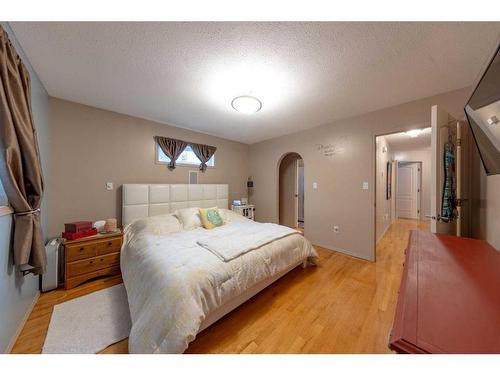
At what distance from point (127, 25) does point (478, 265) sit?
271 centimetres

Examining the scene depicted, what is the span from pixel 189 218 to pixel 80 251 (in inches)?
51.4

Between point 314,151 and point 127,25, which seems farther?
point 314,151

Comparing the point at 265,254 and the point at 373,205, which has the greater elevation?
the point at 373,205

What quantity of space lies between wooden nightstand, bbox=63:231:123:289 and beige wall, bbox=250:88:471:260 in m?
3.29

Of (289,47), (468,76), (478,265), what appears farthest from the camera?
(468,76)

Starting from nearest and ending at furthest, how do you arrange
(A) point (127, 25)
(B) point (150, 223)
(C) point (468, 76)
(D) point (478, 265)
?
(D) point (478, 265) → (A) point (127, 25) → (C) point (468, 76) → (B) point (150, 223)

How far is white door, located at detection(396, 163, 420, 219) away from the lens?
599 centimetres

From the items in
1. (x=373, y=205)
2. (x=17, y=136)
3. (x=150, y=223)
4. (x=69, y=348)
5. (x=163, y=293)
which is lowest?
(x=69, y=348)

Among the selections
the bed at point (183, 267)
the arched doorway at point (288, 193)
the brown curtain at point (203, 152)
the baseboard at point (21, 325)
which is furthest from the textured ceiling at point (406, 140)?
the baseboard at point (21, 325)

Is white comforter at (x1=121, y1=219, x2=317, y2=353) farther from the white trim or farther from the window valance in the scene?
the window valance

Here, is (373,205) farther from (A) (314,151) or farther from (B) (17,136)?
(B) (17,136)

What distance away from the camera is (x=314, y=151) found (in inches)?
138

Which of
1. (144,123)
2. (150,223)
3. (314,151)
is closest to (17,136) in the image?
(150,223)

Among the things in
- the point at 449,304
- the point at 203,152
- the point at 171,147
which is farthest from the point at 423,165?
the point at 171,147
